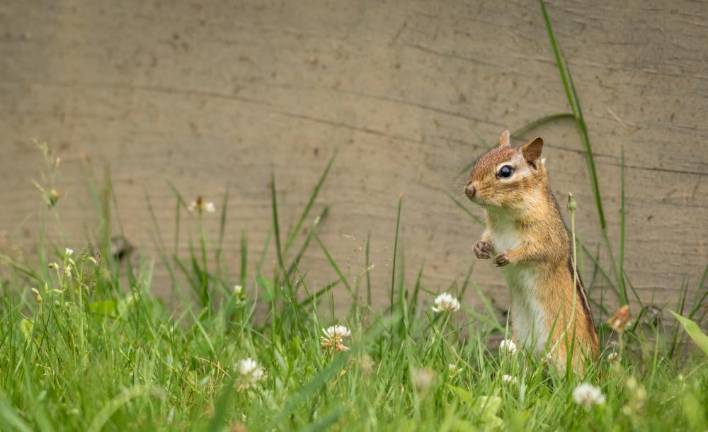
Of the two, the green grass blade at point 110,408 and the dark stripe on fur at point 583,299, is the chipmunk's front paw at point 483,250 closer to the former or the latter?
the dark stripe on fur at point 583,299

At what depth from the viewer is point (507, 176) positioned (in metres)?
3.21

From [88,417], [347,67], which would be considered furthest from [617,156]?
[88,417]

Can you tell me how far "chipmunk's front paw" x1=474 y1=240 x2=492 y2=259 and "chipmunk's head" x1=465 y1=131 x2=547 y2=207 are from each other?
0.14 m

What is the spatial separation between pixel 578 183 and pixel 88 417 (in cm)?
201

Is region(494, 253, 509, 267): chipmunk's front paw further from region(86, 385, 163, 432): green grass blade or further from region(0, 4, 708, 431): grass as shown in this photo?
region(86, 385, 163, 432): green grass blade

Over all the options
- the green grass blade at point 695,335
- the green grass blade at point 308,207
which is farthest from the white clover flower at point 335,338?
the green grass blade at point 308,207

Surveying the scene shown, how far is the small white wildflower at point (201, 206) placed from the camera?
401 centimetres

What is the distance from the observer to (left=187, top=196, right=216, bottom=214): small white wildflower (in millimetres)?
4012

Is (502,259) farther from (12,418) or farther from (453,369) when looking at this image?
(12,418)

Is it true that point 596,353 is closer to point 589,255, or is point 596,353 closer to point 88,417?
point 589,255

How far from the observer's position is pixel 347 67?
397 cm

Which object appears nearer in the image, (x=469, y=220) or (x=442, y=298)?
(x=442, y=298)

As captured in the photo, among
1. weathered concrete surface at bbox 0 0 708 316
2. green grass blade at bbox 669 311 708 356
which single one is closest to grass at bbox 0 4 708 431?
green grass blade at bbox 669 311 708 356

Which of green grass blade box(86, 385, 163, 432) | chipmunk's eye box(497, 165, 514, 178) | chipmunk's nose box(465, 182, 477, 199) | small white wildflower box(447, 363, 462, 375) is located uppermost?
chipmunk's eye box(497, 165, 514, 178)
